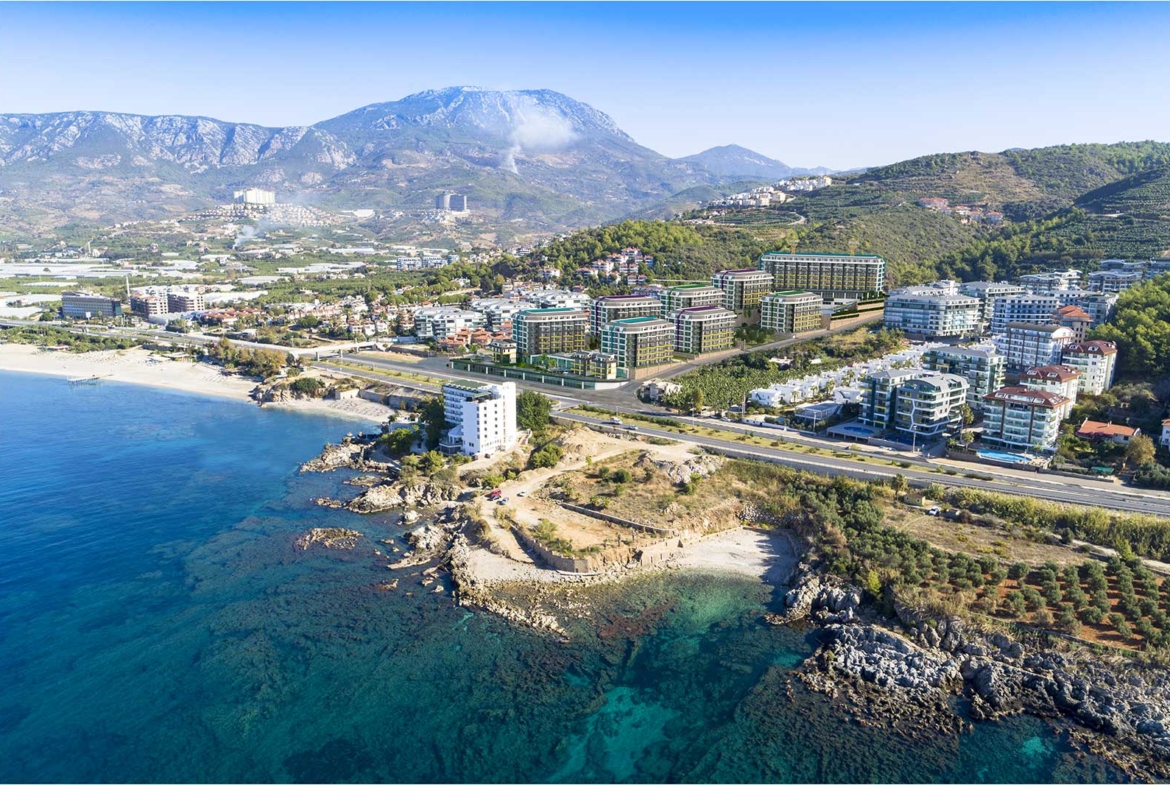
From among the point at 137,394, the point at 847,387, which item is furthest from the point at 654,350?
the point at 137,394

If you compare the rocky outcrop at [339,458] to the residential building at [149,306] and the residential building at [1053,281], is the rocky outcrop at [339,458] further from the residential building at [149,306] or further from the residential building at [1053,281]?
the residential building at [149,306]

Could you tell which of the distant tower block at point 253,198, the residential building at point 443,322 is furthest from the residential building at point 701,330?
the distant tower block at point 253,198

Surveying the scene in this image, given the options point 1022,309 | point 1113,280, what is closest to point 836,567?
point 1022,309

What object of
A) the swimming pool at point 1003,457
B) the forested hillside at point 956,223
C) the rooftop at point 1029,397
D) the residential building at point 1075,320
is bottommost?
the swimming pool at point 1003,457

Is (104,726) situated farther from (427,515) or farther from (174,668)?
(427,515)

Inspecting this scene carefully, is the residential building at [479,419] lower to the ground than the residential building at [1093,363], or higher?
lower
